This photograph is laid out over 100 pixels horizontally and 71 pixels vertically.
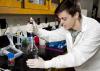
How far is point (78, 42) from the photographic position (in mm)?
1450

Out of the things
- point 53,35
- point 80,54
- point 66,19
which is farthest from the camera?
point 53,35

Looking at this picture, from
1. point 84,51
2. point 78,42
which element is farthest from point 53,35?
point 84,51

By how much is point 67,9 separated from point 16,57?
2.33 feet

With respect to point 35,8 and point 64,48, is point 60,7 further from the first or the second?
point 64,48

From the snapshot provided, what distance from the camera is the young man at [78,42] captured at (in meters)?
1.23

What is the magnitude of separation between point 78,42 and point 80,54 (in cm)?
21

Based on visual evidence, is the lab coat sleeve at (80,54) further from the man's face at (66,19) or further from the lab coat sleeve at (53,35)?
the lab coat sleeve at (53,35)

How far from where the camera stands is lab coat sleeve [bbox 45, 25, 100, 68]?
1225mm

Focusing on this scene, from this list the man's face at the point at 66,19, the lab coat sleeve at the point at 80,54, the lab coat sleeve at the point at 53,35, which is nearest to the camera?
the lab coat sleeve at the point at 80,54

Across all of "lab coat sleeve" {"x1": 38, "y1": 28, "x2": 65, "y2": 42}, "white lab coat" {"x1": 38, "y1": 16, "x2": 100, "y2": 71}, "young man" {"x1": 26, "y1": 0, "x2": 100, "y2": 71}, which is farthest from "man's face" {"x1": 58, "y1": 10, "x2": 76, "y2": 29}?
"lab coat sleeve" {"x1": 38, "y1": 28, "x2": 65, "y2": 42}

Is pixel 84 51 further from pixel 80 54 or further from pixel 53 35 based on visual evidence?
pixel 53 35

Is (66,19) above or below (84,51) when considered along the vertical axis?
above

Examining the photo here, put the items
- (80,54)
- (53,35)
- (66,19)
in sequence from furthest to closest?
(53,35)
(66,19)
(80,54)

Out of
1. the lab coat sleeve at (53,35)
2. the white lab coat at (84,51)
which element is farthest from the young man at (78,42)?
the lab coat sleeve at (53,35)
